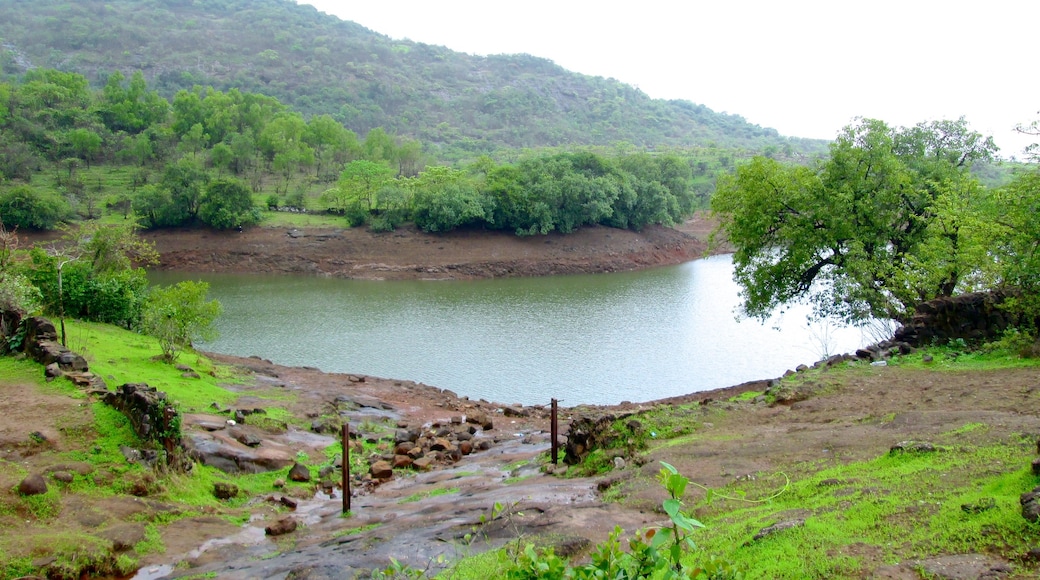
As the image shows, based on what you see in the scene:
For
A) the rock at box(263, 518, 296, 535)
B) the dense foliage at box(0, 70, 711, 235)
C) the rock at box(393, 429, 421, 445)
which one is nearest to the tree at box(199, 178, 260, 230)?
the dense foliage at box(0, 70, 711, 235)

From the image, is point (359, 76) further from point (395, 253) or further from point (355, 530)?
point (355, 530)

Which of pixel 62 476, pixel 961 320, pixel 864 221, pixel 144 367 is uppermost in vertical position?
pixel 864 221

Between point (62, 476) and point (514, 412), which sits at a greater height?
point (62, 476)

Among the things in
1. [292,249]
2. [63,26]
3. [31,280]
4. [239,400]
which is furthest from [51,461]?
[63,26]

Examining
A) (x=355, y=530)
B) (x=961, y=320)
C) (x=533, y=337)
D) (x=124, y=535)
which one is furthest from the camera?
(x=533, y=337)

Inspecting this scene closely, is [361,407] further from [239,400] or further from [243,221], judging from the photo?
[243,221]

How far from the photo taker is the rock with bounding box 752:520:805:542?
6.09 metres

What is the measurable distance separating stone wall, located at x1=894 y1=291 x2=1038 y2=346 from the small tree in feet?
58.0

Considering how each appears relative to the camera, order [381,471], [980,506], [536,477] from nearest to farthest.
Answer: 1. [980,506]
2. [536,477]
3. [381,471]

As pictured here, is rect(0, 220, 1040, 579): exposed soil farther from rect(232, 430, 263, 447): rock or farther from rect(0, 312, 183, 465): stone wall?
rect(232, 430, 263, 447): rock

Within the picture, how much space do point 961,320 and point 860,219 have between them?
5045mm

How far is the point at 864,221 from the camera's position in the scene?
63.4ft

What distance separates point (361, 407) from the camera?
19.2 metres

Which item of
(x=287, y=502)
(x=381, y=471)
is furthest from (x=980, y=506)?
(x=381, y=471)
